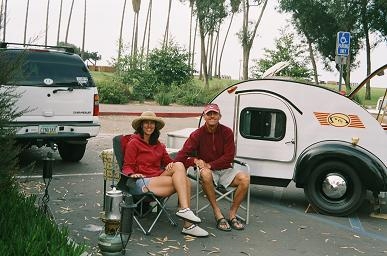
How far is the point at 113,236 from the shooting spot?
15.3 ft

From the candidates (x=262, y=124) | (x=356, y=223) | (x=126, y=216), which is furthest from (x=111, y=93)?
(x=126, y=216)

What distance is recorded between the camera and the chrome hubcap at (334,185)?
6775mm

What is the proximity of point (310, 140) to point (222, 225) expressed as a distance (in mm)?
1901

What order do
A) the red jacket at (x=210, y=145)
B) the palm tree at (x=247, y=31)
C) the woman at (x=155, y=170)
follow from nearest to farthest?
the woman at (x=155, y=170) → the red jacket at (x=210, y=145) → the palm tree at (x=247, y=31)

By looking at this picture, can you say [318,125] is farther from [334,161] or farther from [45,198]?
[45,198]

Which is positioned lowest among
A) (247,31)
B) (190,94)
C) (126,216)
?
(126,216)

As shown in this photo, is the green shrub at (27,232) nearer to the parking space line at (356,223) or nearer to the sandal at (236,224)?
the sandal at (236,224)

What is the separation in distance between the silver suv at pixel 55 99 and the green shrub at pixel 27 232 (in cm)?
312

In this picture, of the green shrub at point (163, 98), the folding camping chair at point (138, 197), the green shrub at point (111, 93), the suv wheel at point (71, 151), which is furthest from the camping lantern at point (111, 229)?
the green shrub at point (163, 98)

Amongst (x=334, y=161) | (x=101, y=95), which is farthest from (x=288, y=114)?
(x=101, y=95)

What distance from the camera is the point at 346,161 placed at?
6703 mm

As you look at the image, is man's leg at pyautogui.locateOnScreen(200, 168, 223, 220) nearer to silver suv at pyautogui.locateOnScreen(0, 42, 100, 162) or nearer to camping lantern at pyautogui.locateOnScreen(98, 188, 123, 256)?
camping lantern at pyautogui.locateOnScreen(98, 188, 123, 256)

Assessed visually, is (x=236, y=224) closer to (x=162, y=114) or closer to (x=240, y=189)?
(x=240, y=189)

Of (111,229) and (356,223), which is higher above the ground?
(111,229)
